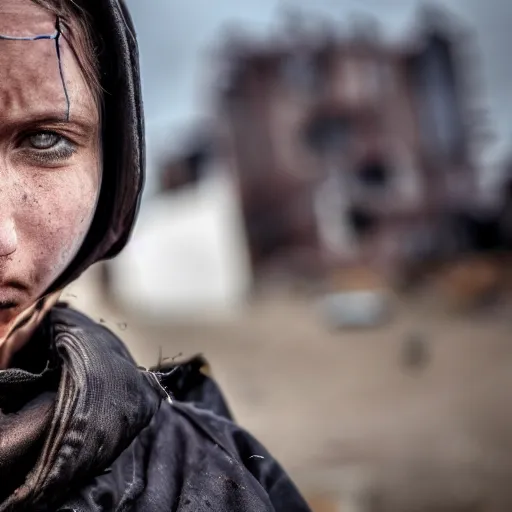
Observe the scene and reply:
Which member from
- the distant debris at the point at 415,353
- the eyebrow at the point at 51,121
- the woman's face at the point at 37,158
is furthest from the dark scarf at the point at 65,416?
the distant debris at the point at 415,353

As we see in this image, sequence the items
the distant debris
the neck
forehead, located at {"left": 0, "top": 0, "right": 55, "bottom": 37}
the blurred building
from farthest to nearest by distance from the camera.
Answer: the blurred building, the distant debris, the neck, forehead, located at {"left": 0, "top": 0, "right": 55, "bottom": 37}

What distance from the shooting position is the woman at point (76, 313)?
0.94 m

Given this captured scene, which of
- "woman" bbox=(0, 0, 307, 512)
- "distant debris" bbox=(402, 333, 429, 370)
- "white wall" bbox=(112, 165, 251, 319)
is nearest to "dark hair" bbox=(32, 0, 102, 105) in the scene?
"woman" bbox=(0, 0, 307, 512)

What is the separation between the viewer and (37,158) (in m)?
0.98

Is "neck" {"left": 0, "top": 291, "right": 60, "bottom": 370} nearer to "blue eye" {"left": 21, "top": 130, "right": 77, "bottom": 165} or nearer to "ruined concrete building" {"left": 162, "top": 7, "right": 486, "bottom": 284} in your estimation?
"blue eye" {"left": 21, "top": 130, "right": 77, "bottom": 165}

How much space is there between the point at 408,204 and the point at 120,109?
21134 millimetres

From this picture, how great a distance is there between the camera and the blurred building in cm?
2102

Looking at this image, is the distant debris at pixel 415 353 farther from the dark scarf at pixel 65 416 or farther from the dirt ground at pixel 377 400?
the dark scarf at pixel 65 416

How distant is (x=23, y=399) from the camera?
1.00m

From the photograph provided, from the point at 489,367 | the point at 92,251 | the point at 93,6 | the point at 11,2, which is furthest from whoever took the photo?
the point at 489,367

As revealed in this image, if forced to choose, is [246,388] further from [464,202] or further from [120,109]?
[464,202]

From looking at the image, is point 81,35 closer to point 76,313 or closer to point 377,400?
point 76,313

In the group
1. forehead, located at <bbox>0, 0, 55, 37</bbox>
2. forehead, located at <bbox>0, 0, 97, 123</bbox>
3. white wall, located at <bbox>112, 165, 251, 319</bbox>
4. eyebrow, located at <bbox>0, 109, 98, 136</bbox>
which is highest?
forehead, located at <bbox>0, 0, 55, 37</bbox>

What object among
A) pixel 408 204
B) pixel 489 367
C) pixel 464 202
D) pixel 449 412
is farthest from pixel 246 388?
pixel 464 202
